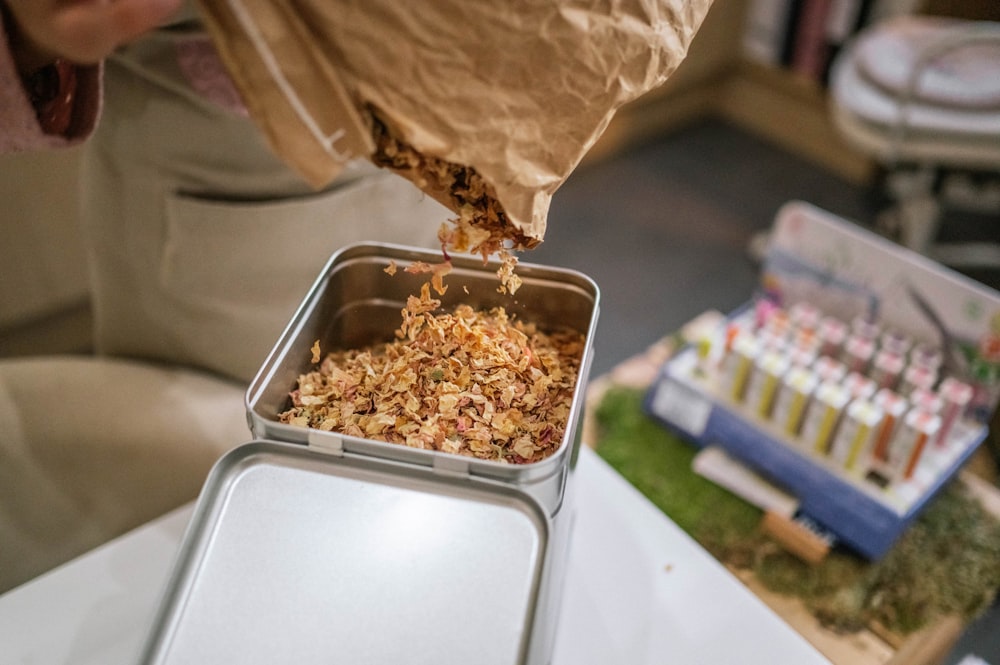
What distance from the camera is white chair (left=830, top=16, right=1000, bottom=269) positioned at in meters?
1.80

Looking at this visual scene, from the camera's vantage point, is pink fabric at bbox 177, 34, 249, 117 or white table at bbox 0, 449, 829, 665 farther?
pink fabric at bbox 177, 34, 249, 117

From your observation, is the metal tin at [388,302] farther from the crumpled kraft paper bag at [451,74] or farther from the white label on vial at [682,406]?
the white label on vial at [682,406]

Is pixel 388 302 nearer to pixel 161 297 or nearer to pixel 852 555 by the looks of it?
pixel 161 297

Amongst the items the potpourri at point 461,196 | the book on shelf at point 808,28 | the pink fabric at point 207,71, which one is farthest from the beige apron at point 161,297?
the book on shelf at point 808,28

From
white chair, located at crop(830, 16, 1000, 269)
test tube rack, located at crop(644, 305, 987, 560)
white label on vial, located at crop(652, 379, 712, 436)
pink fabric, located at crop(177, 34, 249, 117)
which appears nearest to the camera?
pink fabric, located at crop(177, 34, 249, 117)

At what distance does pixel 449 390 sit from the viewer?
676 mm

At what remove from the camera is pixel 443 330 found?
0.70 metres

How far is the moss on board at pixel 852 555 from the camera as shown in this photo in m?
1.08

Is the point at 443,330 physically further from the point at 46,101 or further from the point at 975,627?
the point at 975,627

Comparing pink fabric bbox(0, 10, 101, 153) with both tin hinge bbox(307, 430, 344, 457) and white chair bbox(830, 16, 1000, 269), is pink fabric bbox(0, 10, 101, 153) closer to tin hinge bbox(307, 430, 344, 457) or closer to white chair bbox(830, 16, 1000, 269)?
tin hinge bbox(307, 430, 344, 457)

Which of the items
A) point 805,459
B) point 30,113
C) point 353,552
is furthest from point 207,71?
point 805,459

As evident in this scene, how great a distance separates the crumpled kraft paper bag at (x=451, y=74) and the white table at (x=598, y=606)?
0.47m

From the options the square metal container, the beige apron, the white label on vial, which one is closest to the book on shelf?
the white label on vial

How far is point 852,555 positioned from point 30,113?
121cm
